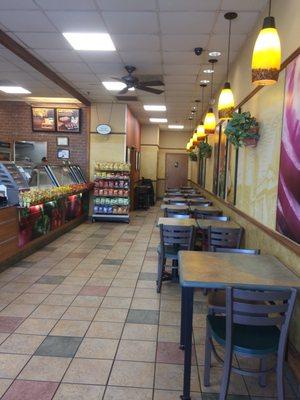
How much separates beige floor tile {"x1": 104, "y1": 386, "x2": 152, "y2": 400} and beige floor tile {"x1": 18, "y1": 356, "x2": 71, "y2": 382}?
0.44m

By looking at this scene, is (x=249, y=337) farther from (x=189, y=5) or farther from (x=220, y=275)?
(x=189, y=5)

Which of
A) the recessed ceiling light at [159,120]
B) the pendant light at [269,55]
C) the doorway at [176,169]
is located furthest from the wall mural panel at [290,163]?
the doorway at [176,169]

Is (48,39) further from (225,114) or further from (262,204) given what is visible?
(262,204)

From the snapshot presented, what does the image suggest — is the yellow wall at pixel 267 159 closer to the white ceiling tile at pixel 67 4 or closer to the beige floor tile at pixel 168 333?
the beige floor tile at pixel 168 333

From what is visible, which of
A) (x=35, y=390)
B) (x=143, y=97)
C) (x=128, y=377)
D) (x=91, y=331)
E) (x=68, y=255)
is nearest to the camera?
(x=35, y=390)

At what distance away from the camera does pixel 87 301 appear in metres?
4.33

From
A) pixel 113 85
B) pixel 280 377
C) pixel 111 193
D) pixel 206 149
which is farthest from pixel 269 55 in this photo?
pixel 111 193

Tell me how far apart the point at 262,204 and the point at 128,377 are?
2.42 m

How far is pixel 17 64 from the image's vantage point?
678 centimetres

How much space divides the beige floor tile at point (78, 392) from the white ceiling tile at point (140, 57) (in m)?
5.20

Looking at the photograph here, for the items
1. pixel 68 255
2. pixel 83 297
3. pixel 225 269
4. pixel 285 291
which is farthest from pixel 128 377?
pixel 68 255

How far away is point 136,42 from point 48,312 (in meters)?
4.21

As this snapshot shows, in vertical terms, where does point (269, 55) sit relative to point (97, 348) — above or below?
above

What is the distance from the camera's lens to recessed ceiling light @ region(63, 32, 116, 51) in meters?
5.37
